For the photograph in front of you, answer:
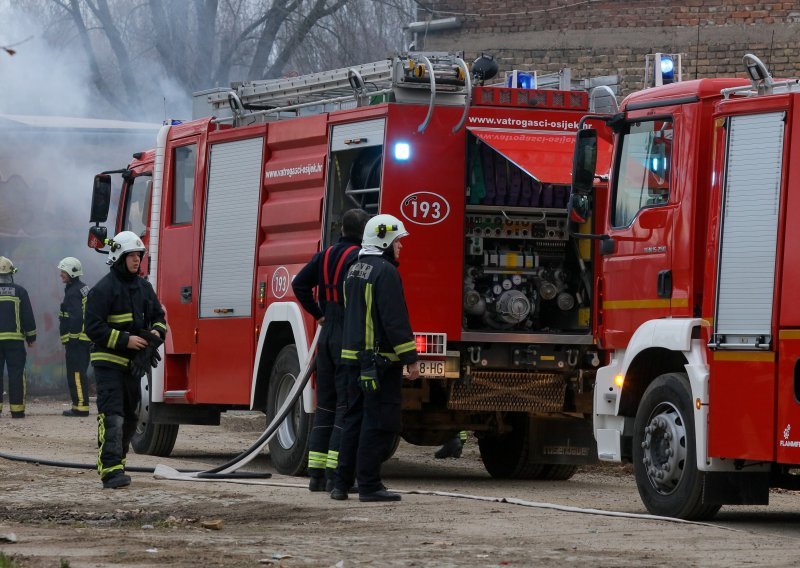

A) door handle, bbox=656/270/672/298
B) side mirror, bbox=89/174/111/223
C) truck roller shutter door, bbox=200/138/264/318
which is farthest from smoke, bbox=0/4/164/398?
door handle, bbox=656/270/672/298

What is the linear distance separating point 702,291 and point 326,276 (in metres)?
2.74

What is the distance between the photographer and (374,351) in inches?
416

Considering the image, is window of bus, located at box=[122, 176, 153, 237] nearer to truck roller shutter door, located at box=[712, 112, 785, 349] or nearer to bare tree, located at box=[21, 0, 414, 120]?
truck roller shutter door, located at box=[712, 112, 785, 349]

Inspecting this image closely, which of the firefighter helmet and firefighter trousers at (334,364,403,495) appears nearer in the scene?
firefighter trousers at (334,364,403,495)

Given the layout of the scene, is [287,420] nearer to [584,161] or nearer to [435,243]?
[435,243]

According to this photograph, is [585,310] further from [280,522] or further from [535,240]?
[280,522]

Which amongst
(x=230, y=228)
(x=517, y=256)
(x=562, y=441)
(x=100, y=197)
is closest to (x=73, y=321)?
(x=100, y=197)

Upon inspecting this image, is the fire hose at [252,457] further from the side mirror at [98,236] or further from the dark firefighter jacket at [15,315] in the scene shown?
the dark firefighter jacket at [15,315]

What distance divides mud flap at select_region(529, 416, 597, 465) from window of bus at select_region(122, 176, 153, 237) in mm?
4593

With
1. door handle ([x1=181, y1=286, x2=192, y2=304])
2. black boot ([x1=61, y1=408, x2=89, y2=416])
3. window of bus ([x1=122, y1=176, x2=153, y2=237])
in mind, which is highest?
window of bus ([x1=122, y1=176, x2=153, y2=237])

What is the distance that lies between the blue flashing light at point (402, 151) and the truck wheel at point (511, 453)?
8.40 feet

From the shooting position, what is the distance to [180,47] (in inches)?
1314

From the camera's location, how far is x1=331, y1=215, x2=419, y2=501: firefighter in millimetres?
10539

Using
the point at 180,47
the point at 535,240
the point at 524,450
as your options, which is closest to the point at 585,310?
the point at 535,240
